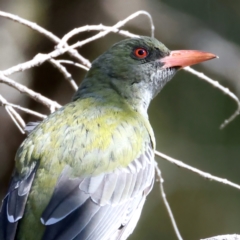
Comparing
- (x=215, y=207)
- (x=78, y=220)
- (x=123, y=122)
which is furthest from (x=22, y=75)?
(x=215, y=207)

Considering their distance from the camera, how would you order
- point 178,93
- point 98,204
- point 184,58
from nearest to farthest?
point 98,204 < point 184,58 < point 178,93

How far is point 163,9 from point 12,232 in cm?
373

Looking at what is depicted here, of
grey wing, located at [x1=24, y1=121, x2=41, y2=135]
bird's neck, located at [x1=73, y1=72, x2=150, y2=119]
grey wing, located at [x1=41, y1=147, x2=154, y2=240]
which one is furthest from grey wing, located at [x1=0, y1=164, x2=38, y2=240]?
bird's neck, located at [x1=73, y1=72, x2=150, y2=119]

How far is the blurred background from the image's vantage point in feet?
20.8

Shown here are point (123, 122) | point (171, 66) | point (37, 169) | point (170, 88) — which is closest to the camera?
point (37, 169)

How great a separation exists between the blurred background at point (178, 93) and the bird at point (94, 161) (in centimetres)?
157

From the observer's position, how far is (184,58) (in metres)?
4.78

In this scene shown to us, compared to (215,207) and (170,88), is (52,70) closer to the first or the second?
(170,88)

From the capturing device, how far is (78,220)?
3762 mm

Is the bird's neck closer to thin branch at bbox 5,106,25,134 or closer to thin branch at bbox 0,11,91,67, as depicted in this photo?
thin branch at bbox 0,11,91,67

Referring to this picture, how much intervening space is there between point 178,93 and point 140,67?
13.6ft

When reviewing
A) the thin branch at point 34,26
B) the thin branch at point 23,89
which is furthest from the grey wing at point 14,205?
the thin branch at point 34,26

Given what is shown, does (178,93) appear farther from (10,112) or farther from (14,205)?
(14,205)

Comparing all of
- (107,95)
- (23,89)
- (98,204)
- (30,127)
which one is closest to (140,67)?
(107,95)
